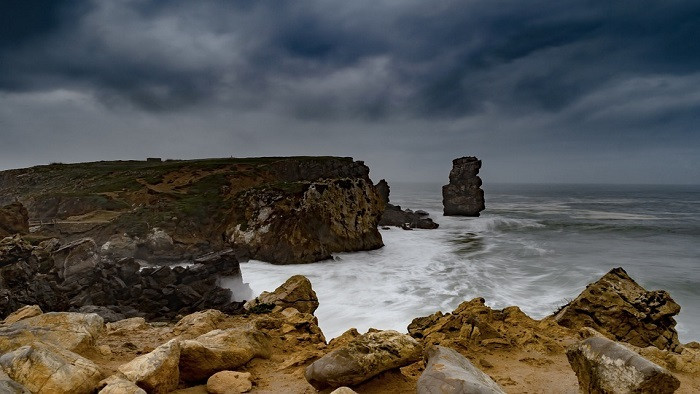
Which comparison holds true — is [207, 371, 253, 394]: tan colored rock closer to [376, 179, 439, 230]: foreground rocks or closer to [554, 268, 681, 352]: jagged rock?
[554, 268, 681, 352]: jagged rock

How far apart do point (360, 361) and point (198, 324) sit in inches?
228

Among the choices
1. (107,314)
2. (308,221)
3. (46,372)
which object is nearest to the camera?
(46,372)

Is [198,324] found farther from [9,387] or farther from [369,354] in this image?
[9,387]

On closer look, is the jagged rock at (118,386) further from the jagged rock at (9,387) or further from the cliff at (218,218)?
the cliff at (218,218)

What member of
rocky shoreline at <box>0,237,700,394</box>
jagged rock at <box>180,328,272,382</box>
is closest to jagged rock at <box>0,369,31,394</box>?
rocky shoreline at <box>0,237,700,394</box>

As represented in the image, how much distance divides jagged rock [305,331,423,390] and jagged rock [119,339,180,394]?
6.72 ft

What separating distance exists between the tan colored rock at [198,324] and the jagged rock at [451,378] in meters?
6.14

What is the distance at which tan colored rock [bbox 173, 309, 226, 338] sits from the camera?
29.7 feet

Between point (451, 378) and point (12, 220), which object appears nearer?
point (451, 378)

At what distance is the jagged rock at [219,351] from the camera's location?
6.08m

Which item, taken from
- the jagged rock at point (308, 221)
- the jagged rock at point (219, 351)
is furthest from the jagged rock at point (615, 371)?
the jagged rock at point (308, 221)

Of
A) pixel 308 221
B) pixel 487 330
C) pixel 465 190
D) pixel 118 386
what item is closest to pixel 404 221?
pixel 465 190

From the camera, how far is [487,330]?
8508mm

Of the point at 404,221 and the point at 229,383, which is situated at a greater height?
the point at 229,383
